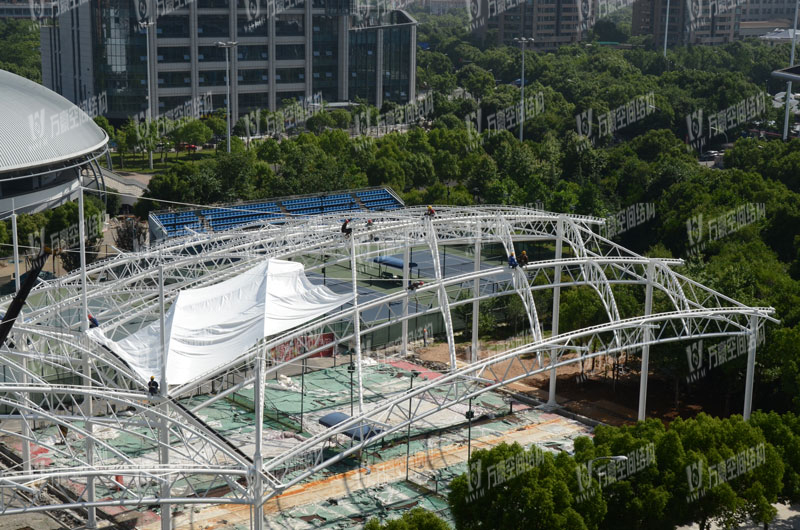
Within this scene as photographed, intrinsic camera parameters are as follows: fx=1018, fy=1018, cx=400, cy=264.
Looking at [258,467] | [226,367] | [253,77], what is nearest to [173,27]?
[253,77]

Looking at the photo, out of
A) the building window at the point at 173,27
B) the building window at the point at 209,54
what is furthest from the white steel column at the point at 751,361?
the building window at the point at 209,54

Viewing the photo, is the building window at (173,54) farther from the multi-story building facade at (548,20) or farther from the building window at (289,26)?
the multi-story building facade at (548,20)

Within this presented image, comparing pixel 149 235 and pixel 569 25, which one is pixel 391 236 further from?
pixel 569 25

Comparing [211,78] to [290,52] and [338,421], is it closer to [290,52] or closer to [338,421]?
[290,52]

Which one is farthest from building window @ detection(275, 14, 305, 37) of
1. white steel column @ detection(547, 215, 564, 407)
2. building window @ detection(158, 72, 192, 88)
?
white steel column @ detection(547, 215, 564, 407)

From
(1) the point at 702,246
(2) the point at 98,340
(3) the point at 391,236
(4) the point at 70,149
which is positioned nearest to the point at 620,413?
(3) the point at 391,236

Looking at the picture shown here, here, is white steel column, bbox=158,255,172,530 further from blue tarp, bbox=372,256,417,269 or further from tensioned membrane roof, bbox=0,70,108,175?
tensioned membrane roof, bbox=0,70,108,175
